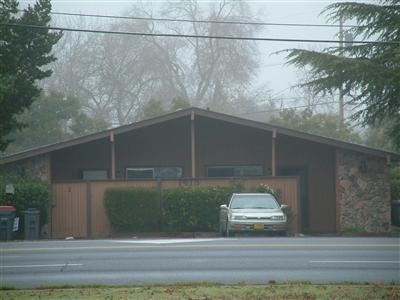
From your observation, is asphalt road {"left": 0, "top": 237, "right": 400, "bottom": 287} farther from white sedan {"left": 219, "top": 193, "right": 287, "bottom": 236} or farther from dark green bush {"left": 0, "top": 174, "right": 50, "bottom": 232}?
dark green bush {"left": 0, "top": 174, "right": 50, "bottom": 232}

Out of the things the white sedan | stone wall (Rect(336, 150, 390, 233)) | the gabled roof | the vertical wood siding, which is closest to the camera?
the white sedan

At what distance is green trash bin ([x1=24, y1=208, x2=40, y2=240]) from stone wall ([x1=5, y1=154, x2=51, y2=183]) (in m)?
3.63

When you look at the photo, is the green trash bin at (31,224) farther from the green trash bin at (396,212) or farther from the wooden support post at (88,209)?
the green trash bin at (396,212)

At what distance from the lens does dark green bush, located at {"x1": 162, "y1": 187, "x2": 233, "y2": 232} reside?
92.4 feet

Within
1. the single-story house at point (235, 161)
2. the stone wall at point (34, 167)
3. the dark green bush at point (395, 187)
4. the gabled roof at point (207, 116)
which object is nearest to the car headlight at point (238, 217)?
the single-story house at point (235, 161)

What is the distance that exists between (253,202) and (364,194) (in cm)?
657

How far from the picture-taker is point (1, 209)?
2619 cm

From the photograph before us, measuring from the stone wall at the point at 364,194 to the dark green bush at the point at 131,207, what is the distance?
7471mm

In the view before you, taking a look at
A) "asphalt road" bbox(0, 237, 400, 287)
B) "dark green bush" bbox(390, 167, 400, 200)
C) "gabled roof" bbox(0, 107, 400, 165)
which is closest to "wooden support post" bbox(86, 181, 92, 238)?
"gabled roof" bbox(0, 107, 400, 165)

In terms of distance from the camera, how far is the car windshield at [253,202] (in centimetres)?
2536

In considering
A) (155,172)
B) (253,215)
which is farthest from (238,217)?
(155,172)

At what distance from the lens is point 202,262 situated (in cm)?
1605

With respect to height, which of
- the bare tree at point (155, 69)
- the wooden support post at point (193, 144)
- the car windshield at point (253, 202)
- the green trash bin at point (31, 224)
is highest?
the bare tree at point (155, 69)

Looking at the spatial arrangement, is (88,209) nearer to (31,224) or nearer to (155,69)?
(31,224)
